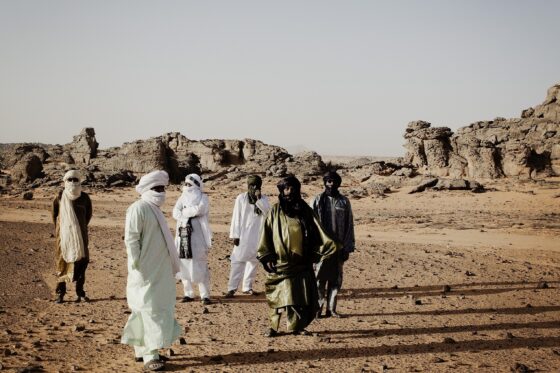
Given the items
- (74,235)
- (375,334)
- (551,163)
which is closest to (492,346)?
(375,334)

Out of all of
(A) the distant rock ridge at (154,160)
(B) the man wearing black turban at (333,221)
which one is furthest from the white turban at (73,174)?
(A) the distant rock ridge at (154,160)

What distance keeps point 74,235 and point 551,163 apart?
33042 millimetres

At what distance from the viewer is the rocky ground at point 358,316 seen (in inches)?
193

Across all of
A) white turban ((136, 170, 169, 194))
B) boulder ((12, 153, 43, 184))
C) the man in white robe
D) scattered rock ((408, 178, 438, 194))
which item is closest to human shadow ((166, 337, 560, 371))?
white turban ((136, 170, 169, 194))

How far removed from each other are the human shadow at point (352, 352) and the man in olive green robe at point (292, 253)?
384 millimetres

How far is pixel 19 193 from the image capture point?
94.2ft

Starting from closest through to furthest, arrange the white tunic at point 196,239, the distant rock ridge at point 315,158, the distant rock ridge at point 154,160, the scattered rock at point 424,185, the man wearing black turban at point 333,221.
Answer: the man wearing black turban at point 333,221, the white tunic at point 196,239, the scattered rock at point 424,185, the distant rock ridge at point 315,158, the distant rock ridge at point 154,160

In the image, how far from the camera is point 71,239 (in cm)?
718

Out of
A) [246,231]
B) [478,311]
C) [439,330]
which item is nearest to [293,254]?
[439,330]

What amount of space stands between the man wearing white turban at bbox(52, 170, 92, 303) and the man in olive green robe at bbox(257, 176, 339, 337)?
10.6 ft

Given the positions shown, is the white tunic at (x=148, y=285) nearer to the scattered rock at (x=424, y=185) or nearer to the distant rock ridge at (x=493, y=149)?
the scattered rock at (x=424, y=185)

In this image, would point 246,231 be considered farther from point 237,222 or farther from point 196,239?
point 196,239

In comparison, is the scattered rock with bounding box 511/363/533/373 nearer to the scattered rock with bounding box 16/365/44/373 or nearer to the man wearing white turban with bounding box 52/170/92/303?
the scattered rock with bounding box 16/365/44/373

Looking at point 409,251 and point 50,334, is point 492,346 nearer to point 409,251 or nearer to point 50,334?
point 50,334
